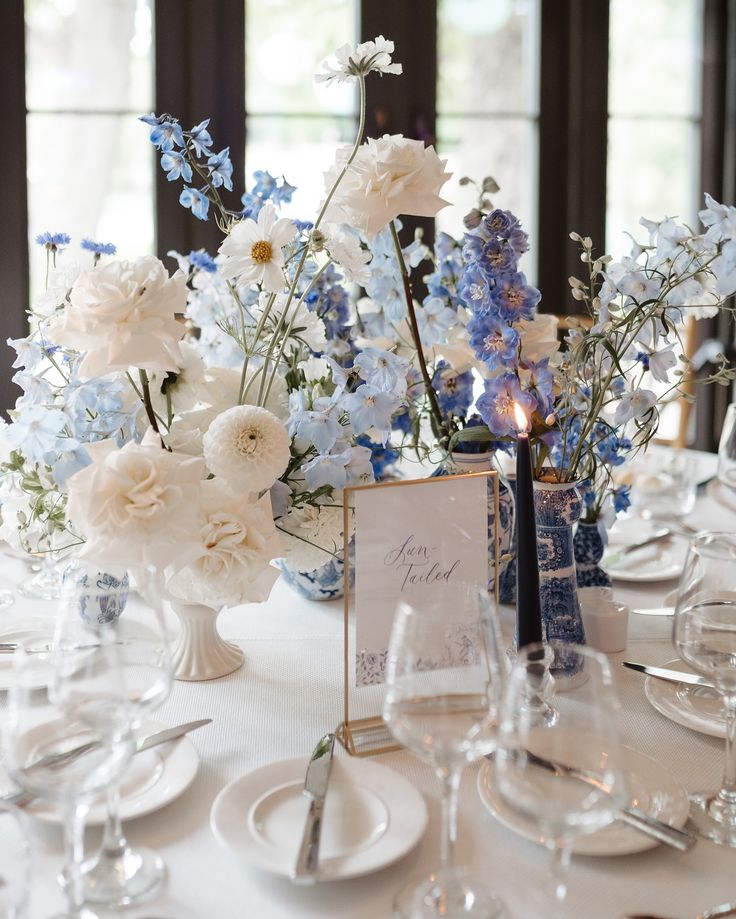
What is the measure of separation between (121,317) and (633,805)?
2.06 ft

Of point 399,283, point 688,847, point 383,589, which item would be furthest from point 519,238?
point 688,847

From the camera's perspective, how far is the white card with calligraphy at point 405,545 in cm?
97

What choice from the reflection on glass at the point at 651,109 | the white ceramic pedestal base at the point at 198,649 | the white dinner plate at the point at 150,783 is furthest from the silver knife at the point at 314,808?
the reflection on glass at the point at 651,109

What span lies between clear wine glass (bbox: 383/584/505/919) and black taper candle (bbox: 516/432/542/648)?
16 cm

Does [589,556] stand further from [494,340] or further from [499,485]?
[494,340]

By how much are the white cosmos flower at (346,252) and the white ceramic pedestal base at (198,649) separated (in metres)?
0.41

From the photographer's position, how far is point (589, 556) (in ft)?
4.32

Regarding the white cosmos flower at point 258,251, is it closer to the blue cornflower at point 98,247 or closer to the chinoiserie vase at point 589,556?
the blue cornflower at point 98,247

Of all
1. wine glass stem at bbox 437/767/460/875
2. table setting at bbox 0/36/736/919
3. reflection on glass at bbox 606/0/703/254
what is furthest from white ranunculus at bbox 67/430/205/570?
reflection on glass at bbox 606/0/703/254

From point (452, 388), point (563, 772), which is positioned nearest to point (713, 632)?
point (563, 772)

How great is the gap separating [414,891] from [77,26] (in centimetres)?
287

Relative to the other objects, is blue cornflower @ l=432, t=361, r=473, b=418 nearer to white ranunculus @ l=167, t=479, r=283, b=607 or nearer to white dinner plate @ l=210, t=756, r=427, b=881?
white ranunculus @ l=167, t=479, r=283, b=607

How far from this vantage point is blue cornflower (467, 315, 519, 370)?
1.04 m

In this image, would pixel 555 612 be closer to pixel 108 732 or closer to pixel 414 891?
pixel 414 891
